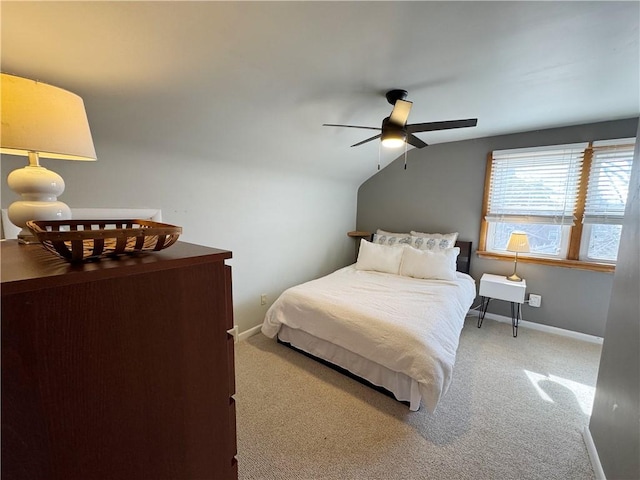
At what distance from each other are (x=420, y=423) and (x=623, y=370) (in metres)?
1.06

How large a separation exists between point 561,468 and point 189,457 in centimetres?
188

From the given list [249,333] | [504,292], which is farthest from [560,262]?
[249,333]

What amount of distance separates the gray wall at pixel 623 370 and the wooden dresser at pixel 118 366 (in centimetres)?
164

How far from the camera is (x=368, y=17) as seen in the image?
119cm

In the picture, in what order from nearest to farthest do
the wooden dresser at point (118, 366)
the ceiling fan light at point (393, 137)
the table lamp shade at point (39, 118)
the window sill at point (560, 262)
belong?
1. the wooden dresser at point (118, 366)
2. the table lamp shade at point (39, 118)
3. the ceiling fan light at point (393, 137)
4. the window sill at point (560, 262)

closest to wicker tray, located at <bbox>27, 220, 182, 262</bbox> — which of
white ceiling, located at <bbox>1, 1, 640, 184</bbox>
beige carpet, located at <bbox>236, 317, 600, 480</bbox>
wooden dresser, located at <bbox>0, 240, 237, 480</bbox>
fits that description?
wooden dresser, located at <bbox>0, 240, 237, 480</bbox>

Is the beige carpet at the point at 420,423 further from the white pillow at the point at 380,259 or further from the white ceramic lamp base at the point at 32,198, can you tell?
the white ceramic lamp base at the point at 32,198

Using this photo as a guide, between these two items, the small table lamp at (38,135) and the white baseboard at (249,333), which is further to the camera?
the white baseboard at (249,333)

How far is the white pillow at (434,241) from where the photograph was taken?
3.26 m

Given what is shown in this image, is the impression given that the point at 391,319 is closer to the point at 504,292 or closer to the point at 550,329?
the point at 504,292

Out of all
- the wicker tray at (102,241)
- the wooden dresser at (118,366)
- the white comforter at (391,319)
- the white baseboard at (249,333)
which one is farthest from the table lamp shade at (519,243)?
the wicker tray at (102,241)

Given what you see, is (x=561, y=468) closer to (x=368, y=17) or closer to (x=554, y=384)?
(x=554, y=384)

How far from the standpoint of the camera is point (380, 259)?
10.6ft

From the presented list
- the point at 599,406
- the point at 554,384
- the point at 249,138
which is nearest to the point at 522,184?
the point at 554,384
